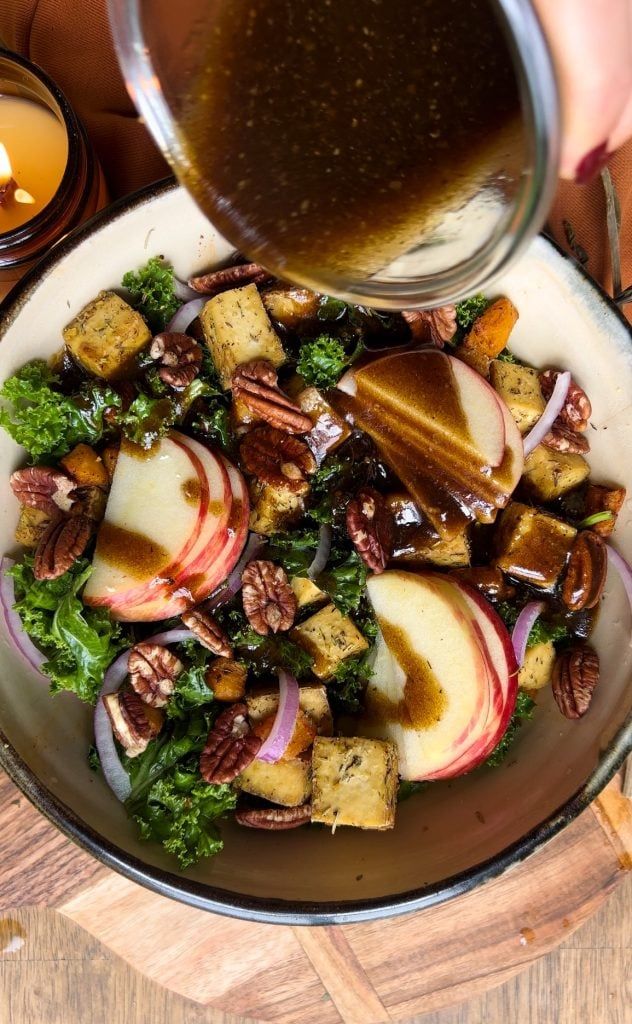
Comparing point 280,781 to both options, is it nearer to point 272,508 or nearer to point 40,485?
point 272,508

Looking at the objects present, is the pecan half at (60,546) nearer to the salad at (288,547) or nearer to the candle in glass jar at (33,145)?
the salad at (288,547)

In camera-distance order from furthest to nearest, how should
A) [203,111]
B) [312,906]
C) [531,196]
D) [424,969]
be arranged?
[424,969], [312,906], [203,111], [531,196]

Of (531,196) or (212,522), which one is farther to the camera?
(212,522)

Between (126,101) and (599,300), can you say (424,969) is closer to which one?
(599,300)

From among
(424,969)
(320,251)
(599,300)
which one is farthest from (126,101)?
(424,969)

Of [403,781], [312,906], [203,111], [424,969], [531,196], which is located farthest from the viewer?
[424,969]

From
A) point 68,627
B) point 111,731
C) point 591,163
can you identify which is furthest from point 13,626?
point 591,163
